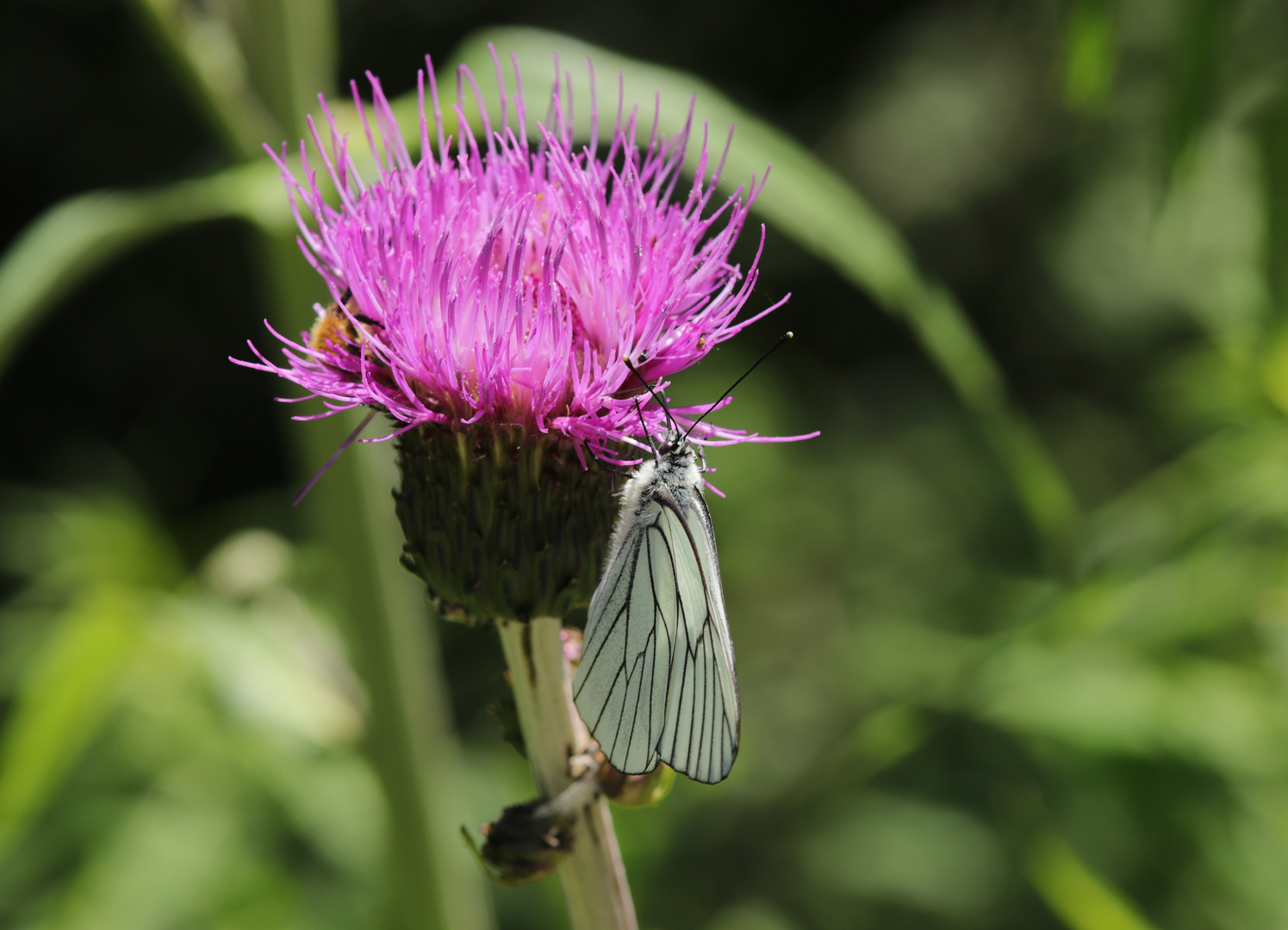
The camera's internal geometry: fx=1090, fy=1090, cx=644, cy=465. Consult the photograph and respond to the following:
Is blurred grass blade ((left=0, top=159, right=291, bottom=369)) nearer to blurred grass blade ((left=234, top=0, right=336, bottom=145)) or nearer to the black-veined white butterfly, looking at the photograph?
blurred grass blade ((left=234, top=0, right=336, bottom=145))

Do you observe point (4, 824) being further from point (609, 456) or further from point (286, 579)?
point (609, 456)

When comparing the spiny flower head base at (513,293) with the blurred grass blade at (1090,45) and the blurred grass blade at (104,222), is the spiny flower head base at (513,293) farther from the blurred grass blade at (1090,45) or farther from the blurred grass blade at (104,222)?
the blurred grass blade at (1090,45)

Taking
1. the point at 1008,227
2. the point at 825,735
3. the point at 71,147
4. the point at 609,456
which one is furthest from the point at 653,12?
the point at 609,456

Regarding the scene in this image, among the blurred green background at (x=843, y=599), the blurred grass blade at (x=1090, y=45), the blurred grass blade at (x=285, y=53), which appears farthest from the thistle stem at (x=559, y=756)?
the blurred grass blade at (x=285, y=53)

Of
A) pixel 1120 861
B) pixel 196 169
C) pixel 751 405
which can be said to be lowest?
pixel 1120 861

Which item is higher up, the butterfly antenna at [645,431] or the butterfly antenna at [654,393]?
the butterfly antenna at [654,393]

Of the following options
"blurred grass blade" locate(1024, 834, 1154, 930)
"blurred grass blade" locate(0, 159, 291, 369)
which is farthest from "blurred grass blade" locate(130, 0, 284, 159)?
"blurred grass blade" locate(1024, 834, 1154, 930)
